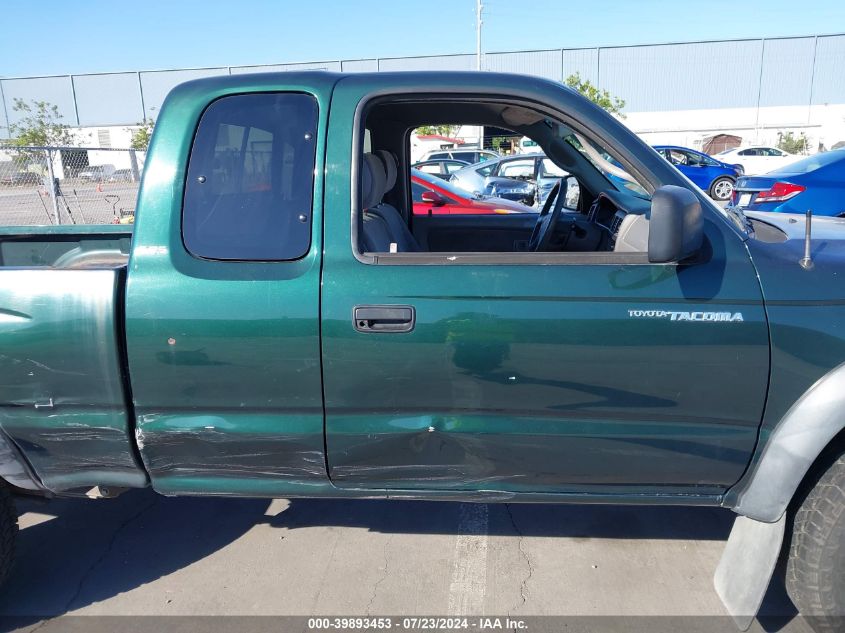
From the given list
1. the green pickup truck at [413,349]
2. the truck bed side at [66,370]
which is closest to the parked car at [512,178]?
the green pickup truck at [413,349]

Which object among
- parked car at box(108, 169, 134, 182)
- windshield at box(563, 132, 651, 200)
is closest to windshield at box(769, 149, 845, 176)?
windshield at box(563, 132, 651, 200)

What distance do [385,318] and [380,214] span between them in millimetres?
1158

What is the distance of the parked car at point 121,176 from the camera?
40.4 ft

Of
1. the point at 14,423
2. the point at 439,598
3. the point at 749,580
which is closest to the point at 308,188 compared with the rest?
the point at 14,423

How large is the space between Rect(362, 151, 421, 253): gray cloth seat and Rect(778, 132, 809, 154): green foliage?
1413 inches

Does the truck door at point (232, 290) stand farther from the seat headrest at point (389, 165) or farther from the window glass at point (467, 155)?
the window glass at point (467, 155)

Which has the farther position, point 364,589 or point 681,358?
point 364,589

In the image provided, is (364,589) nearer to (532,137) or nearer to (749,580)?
(749,580)

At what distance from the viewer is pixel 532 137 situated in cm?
343

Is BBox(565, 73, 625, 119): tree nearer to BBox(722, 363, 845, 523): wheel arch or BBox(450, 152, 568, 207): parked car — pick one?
BBox(450, 152, 568, 207): parked car

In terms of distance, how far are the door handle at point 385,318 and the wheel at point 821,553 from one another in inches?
59.4

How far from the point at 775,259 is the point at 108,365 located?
90.7 inches

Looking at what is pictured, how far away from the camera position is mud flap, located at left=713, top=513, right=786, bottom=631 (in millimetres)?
2189

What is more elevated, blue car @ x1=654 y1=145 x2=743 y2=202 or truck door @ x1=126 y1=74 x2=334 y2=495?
truck door @ x1=126 y1=74 x2=334 y2=495
